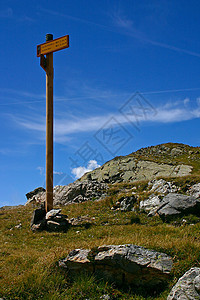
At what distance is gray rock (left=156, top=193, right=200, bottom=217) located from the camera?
37.3 ft

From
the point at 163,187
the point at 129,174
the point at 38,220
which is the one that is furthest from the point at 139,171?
the point at 38,220

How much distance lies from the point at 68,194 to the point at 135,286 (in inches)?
569

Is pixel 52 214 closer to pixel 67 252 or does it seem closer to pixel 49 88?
pixel 67 252

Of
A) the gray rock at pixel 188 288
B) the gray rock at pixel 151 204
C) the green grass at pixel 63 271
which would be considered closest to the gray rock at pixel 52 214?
the green grass at pixel 63 271

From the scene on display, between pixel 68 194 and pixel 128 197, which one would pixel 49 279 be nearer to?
pixel 128 197

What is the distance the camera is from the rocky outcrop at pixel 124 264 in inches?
229

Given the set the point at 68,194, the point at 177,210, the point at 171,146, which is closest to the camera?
the point at 177,210

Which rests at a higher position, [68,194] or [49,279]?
[68,194]

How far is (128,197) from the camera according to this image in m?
14.6

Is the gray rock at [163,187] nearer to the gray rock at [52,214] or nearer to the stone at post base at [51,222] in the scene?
the stone at post base at [51,222]

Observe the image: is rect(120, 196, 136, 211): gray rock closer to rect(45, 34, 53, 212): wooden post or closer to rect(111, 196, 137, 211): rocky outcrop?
rect(111, 196, 137, 211): rocky outcrop

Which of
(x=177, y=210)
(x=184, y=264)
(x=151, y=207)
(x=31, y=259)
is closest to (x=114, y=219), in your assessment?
(x=151, y=207)

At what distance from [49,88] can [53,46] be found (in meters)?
2.57

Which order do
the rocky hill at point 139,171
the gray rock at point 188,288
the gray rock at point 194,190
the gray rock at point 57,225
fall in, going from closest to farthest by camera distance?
the gray rock at point 188,288, the gray rock at point 57,225, the gray rock at point 194,190, the rocky hill at point 139,171
